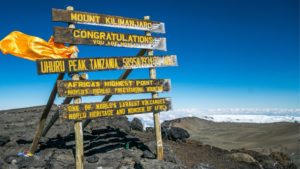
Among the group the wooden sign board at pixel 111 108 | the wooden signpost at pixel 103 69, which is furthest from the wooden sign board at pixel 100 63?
the wooden sign board at pixel 111 108

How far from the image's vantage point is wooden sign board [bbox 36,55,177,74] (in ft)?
30.1

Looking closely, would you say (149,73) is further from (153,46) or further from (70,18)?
(70,18)

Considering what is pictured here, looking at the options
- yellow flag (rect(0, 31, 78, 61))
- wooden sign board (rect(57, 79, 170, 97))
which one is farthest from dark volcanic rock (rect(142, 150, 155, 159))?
yellow flag (rect(0, 31, 78, 61))

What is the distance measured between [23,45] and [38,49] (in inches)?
18.8

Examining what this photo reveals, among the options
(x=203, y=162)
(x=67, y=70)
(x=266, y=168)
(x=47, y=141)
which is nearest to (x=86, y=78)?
(x=67, y=70)

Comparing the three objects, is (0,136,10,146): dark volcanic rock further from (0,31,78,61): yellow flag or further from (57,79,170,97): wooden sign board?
(57,79,170,97): wooden sign board

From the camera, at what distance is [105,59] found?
10.2 meters

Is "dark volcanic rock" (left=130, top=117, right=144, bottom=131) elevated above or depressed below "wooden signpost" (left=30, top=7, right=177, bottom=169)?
below

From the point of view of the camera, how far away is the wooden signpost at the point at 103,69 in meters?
9.47

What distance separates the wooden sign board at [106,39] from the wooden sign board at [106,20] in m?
0.29

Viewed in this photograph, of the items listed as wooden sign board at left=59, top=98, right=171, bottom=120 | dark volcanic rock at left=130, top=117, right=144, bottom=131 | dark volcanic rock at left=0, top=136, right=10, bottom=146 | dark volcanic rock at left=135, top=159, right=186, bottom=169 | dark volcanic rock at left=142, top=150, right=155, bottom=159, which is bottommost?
dark volcanic rock at left=135, top=159, right=186, bottom=169

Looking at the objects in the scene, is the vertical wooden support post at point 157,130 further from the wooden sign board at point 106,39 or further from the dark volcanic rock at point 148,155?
the wooden sign board at point 106,39

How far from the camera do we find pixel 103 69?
400 inches

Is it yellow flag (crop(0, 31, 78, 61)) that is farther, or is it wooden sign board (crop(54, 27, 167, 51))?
yellow flag (crop(0, 31, 78, 61))
